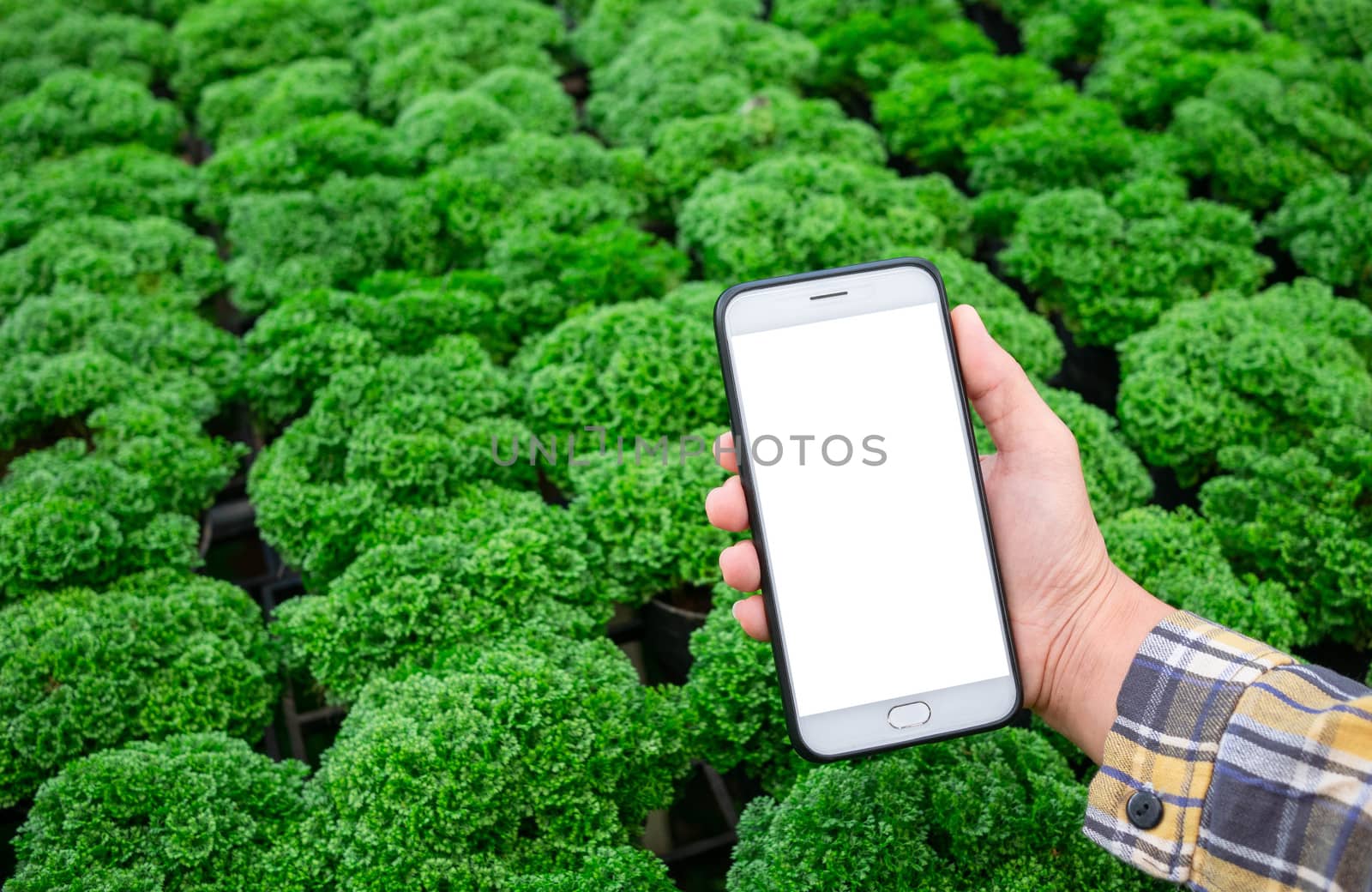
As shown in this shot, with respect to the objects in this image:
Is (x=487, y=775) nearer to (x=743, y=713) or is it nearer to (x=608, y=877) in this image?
(x=608, y=877)

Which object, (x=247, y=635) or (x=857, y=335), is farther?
(x=247, y=635)

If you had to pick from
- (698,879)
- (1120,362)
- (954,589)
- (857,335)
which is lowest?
(698,879)

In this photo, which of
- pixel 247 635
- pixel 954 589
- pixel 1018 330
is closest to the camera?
pixel 954 589

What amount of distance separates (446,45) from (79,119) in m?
2.10

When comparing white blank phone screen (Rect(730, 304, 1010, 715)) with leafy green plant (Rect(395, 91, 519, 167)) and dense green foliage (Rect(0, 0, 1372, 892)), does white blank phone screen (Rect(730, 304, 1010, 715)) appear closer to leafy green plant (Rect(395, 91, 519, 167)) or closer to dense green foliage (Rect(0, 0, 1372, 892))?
dense green foliage (Rect(0, 0, 1372, 892))

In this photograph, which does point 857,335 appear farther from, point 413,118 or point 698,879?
point 413,118

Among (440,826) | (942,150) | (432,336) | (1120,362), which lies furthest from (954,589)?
(942,150)

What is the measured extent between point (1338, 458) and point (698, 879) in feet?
8.27

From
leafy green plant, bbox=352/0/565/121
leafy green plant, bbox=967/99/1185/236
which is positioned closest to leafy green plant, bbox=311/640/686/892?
leafy green plant, bbox=967/99/1185/236

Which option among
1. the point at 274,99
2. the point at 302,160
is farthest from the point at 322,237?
the point at 274,99

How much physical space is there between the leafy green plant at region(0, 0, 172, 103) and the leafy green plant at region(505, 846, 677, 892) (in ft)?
19.2

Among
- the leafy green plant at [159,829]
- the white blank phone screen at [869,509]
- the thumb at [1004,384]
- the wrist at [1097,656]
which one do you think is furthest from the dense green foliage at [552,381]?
the thumb at [1004,384]

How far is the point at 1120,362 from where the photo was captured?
3.96 metres

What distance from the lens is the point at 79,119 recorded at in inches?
219
